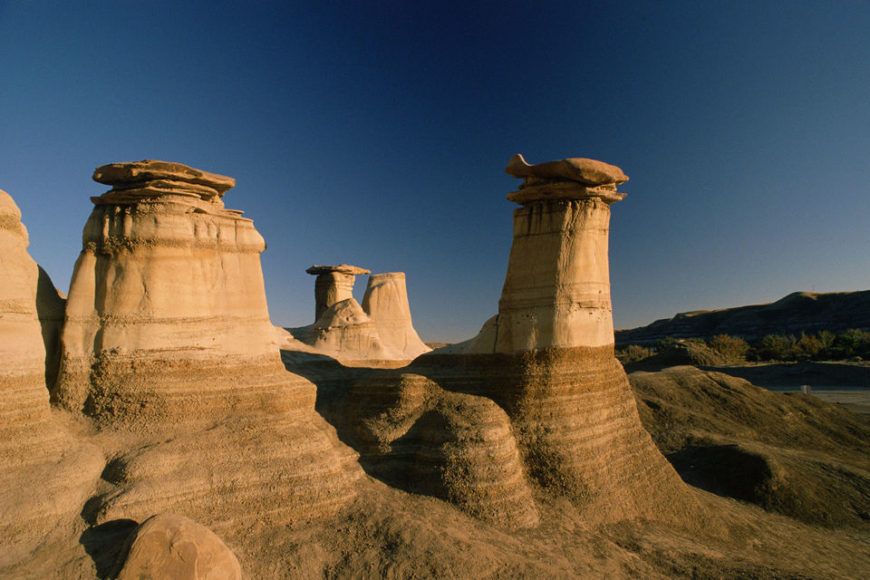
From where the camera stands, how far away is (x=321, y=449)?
854cm

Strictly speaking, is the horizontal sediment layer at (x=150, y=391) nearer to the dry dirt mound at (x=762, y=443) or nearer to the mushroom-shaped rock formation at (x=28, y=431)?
the mushroom-shaped rock formation at (x=28, y=431)

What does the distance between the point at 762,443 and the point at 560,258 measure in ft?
45.8

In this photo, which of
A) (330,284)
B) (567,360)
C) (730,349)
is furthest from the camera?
(730,349)

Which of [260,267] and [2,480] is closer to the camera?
[2,480]

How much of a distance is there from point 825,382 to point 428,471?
3423cm

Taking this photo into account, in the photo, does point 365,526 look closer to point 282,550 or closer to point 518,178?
point 282,550

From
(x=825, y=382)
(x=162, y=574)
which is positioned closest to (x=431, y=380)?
(x=162, y=574)

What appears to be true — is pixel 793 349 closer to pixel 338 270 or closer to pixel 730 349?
pixel 730 349

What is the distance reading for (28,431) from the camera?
7109mm

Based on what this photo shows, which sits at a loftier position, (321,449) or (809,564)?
(321,449)

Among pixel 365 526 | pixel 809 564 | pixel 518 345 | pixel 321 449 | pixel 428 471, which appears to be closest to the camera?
pixel 365 526

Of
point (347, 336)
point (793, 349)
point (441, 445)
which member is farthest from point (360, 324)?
point (793, 349)

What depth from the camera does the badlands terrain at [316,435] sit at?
268 inches

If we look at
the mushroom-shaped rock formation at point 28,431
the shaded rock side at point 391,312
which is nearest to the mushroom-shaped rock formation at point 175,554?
A: the mushroom-shaped rock formation at point 28,431
